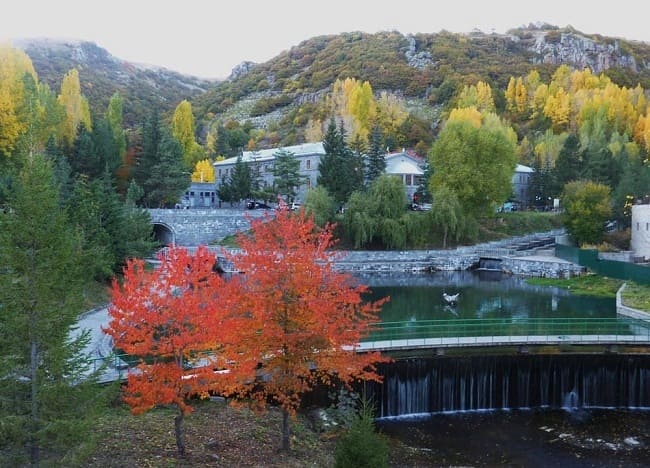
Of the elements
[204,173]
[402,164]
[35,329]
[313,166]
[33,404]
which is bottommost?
[33,404]

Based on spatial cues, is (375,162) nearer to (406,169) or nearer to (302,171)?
(406,169)

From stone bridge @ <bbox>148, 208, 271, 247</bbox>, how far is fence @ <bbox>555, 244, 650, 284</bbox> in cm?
2912

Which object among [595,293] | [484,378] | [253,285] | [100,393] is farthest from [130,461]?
[595,293]

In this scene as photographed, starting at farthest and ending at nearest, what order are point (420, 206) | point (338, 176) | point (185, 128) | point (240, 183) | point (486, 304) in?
point (185, 128), point (420, 206), point (240, 183), point (338, 176), point (486, 304)

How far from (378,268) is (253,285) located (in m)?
41.8

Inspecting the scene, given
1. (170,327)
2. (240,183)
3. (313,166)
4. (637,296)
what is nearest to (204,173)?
(313,166)

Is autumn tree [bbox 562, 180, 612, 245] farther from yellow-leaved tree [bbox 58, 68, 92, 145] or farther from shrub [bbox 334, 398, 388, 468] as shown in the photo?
A: yellow-leaved tree [bbox 58, 68, 92, 145]

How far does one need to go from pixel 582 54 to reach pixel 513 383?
170 meters

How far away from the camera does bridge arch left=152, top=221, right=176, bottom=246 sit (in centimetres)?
5500

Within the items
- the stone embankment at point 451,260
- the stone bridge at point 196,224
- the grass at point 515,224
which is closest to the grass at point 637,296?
the stone embankment at point 451,260

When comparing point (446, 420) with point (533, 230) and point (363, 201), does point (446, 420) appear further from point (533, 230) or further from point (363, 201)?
point (533, 230)

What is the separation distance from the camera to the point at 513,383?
23000 mm

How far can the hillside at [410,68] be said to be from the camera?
13838cm

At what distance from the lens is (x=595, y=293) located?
4359 centimetres
